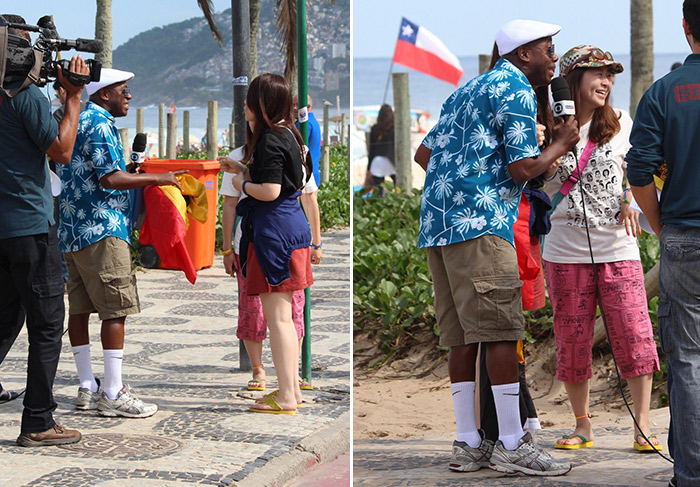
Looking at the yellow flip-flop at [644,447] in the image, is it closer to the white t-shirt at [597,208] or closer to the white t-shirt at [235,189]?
the white t-shirt at [597,208]

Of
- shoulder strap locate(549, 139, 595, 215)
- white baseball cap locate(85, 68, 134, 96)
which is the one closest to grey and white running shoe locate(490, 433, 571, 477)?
shoulder strap locate(549, 139, 595, 215)

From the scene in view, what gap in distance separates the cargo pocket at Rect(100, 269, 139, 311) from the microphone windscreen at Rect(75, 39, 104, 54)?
3.98 ft

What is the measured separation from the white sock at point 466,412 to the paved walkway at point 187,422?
2.79ft

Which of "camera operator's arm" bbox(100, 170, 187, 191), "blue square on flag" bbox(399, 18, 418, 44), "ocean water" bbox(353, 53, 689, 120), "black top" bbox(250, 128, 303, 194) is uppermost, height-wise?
"ocean water" bbox(353, 53, 689, 120)

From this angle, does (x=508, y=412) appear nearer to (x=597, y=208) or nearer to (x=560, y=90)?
(x=597, y=208)

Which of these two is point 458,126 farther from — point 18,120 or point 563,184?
point 18,120

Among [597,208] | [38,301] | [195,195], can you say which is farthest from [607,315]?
[38,301]

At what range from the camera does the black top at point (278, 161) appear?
5.49 m

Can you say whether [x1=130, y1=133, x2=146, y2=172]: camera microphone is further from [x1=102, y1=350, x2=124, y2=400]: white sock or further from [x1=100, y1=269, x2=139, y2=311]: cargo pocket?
[x1=102, y1=350, x2=124, y2=400]: white sock

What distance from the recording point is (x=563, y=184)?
16.9 feet

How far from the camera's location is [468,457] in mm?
4648

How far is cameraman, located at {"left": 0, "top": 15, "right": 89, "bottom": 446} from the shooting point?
4.91m

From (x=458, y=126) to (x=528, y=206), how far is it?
1.75 feet

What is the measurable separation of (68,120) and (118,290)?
109 cm
